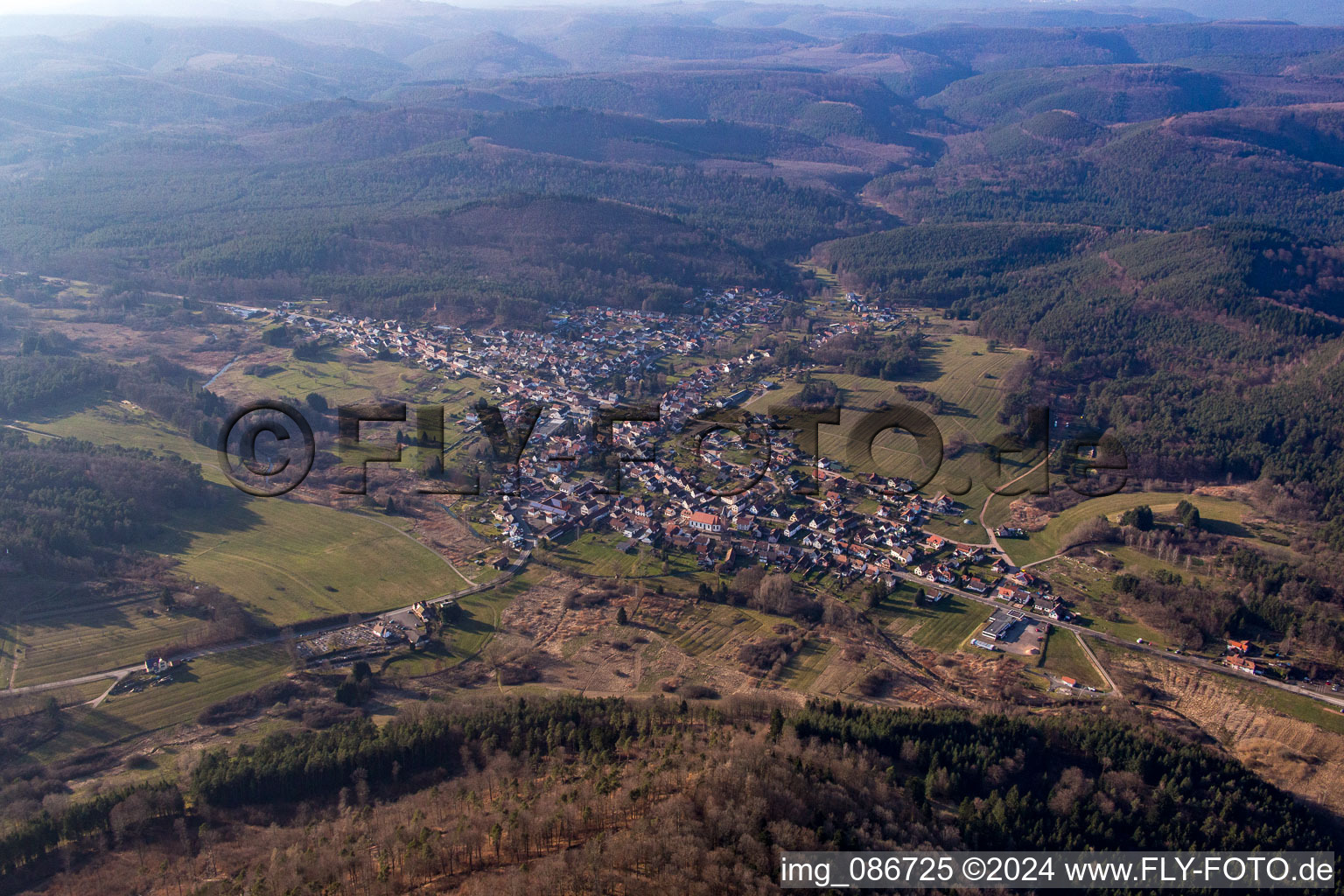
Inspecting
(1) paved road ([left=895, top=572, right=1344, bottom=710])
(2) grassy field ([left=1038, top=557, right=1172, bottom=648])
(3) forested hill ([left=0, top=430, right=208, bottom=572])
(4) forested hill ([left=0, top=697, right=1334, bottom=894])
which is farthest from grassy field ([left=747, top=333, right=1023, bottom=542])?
(3) forested hill ([left=0, top=430, right=208, bottom=572])

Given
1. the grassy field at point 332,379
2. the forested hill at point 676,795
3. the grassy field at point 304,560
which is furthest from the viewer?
the grassy field at point 332,379

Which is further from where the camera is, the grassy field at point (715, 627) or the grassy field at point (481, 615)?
the grassy field at point (715, 627)

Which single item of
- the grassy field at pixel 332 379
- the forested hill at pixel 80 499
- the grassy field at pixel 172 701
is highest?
the grassy field at pixel 332 379

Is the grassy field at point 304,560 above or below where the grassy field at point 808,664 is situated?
above

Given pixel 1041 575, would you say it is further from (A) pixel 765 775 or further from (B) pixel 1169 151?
(B) pixel 1169 151

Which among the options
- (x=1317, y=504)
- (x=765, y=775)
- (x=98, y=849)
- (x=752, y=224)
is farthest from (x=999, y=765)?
(x=752, y=224)

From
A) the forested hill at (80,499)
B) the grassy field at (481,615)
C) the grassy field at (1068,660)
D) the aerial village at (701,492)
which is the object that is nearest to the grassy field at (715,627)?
the aerial village at (701,492)

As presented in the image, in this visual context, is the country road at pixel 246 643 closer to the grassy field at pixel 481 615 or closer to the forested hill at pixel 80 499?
the grassy field at pixel 481 615

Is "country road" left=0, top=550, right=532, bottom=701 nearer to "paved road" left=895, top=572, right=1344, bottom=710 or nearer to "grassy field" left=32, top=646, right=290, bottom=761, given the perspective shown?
"grassy field" left=32, top=646, right=290, bottom=761
